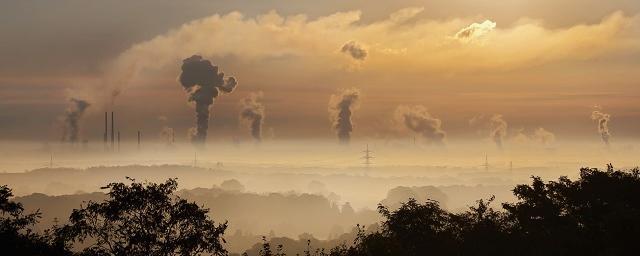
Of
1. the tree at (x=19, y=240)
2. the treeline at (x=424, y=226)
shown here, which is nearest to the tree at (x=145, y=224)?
the treeline at (x=424, y=226)

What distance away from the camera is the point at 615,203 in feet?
207

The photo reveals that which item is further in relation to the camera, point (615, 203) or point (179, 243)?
point (615, 203)

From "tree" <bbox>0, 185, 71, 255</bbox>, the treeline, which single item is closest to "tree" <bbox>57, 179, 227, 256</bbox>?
the treeline

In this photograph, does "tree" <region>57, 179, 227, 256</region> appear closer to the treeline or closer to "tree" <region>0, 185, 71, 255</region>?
the treeline

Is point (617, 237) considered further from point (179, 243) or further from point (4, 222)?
point (4, 222)

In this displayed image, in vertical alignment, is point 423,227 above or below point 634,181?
below

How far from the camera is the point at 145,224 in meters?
47.8

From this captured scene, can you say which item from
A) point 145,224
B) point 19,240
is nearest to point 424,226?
point 145,224

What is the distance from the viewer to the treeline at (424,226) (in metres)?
47.5

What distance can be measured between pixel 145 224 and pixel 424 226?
113 feet

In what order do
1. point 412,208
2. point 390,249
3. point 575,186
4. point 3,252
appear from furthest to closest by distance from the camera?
point 412,208 → point 575,186 → point 390,249 → point 3,252

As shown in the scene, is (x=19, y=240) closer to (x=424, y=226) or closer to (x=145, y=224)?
(x=145, y=224)

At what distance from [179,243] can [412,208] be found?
35.4 metres

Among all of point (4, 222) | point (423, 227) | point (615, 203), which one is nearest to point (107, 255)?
point (4, 222)
